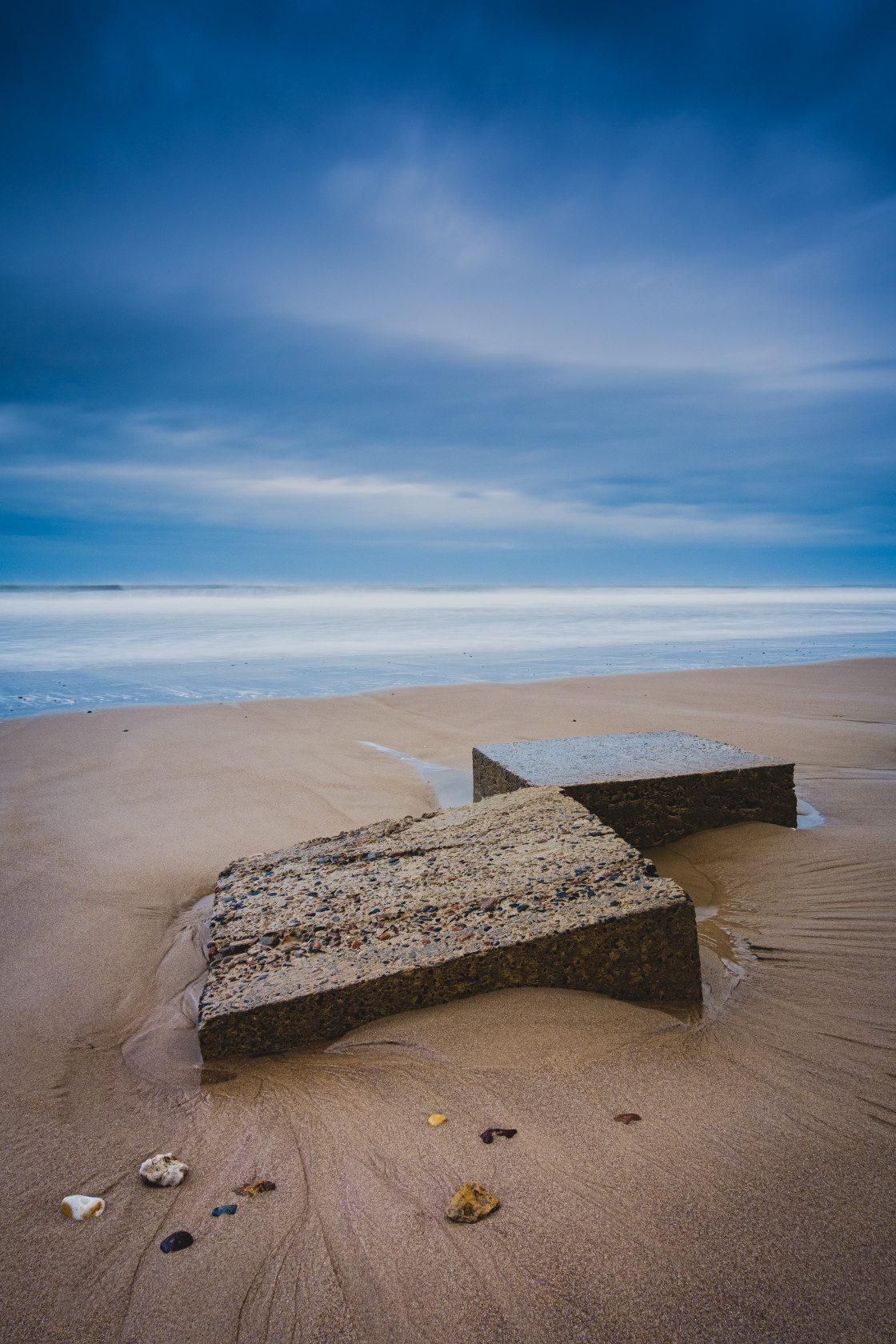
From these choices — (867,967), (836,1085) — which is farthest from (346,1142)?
(867,967)

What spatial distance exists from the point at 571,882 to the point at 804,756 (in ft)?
12.7

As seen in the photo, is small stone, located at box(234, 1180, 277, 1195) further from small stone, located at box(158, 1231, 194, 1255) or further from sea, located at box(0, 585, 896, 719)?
sea, located at box(0, 585, 896, 719)

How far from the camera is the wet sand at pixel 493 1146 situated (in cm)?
130

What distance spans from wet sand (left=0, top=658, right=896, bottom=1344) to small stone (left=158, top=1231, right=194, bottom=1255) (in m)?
0.02

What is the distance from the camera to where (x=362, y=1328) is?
1271mm

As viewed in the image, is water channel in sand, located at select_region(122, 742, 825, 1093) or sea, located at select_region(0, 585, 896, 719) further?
sea, located at select_region(0, 585, 896, 719)

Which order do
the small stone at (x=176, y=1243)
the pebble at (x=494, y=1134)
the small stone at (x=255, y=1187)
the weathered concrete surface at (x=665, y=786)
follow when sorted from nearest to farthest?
the small stone at (x=176, y=1243) < the small stone at (x=255, y=1187) < the pebble at (x=494, y=1134) < the weathered concrete surface at (x=665, y=786)

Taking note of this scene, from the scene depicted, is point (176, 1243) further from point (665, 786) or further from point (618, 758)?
point (618, 758)

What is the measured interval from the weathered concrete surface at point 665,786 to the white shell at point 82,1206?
7.78 ft

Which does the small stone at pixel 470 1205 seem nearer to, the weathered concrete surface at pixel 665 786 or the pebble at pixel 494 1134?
the pebble at pixel 494 1134

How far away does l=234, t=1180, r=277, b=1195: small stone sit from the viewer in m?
1.56

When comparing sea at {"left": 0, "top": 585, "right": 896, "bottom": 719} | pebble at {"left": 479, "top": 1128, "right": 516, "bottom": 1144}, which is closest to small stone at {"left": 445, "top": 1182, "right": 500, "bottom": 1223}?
pebble at {"left": 479, "top": 1128, "right": 516, "bottom": 1144}

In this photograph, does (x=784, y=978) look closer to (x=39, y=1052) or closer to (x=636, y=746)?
(x=636, y=746)

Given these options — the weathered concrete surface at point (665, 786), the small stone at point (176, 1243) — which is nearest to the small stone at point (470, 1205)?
the small stone at point (176, 1243)
